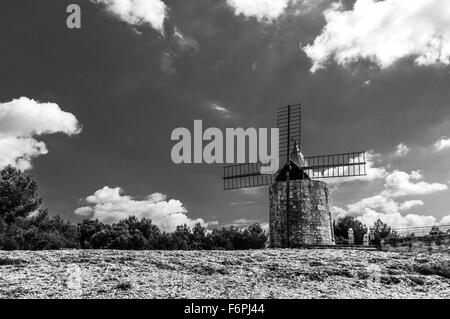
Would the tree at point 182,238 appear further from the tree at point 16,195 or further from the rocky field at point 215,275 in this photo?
the rocky field at point 215,275

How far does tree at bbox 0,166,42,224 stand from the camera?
51.8 m

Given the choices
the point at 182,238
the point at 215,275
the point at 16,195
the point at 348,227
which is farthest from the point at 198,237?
the point at 215,275

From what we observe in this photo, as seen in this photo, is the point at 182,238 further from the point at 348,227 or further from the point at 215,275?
the point at 215,275

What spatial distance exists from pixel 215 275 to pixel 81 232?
7024 centimetres

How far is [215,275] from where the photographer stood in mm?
19578

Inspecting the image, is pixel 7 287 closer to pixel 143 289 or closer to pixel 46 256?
pixel 143 289

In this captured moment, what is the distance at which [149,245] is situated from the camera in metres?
80.6

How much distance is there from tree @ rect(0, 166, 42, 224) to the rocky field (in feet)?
103

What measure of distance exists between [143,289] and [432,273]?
13677 mm

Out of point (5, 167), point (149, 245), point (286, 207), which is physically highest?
point (5, 167)

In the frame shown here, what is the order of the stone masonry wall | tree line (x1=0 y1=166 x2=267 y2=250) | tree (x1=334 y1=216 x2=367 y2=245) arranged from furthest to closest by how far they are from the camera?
tree (x1=334 y1=216 x2=367 y2=245)
tree line (x1=0 y1=166 x2=267 y2=250)
the stone masonry wall

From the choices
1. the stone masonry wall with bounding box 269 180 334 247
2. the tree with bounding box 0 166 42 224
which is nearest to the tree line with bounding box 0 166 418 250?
the tree with bounding box 0 166 42 224

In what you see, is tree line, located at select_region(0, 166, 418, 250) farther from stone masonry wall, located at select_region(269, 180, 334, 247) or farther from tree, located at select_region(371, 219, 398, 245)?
stone masonry wall, located at select_region(269, 180, 334, 247)
